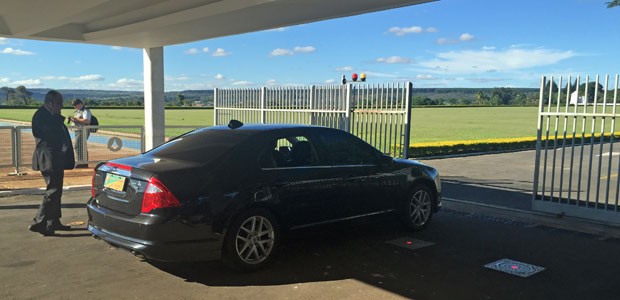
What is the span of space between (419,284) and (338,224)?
1322 millimetres

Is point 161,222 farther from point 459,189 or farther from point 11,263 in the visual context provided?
point 459,189

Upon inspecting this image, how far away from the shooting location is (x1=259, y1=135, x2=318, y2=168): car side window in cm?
504

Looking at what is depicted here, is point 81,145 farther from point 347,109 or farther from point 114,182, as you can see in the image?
point 114,182

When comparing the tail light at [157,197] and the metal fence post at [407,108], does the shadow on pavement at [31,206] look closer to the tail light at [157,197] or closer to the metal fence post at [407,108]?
the tail light at [157,197]

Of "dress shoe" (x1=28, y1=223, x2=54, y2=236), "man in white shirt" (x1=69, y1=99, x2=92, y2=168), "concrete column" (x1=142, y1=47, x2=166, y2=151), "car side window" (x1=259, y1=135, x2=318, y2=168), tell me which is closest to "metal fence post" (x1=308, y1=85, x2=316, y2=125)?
"concrete column" (x1=142, y1=47, x2=166, y2=151)

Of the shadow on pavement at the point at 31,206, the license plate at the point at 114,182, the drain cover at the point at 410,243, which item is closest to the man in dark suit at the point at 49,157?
the shadow on pavement at the point at 31,206

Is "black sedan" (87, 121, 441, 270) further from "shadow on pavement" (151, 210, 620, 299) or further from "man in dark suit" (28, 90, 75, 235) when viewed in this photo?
"man in dark suit" (28, 90, 75, 235)

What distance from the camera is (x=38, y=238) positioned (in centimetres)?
589

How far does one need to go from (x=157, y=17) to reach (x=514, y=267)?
7667 mm

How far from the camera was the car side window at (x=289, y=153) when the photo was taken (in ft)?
16.5

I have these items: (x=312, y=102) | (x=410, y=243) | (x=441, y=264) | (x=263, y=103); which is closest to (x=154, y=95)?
(x=263, y=103)

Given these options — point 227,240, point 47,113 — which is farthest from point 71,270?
point 47,113

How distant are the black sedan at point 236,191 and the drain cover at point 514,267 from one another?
148 centimetres

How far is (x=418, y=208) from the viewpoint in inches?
258
